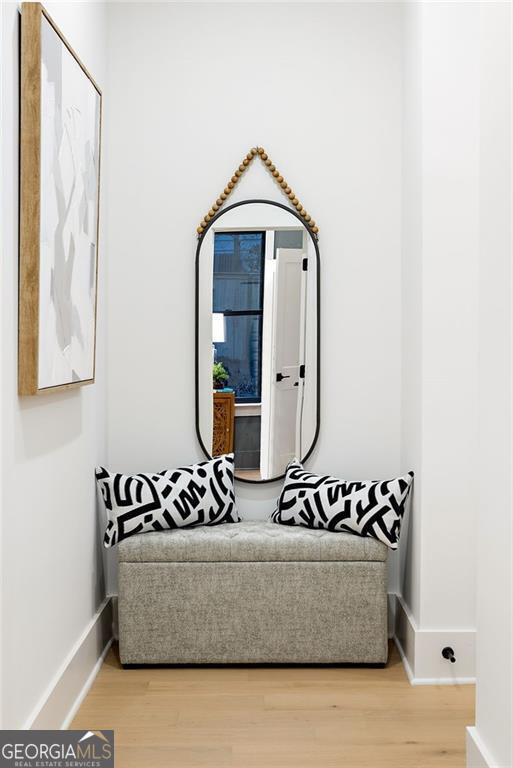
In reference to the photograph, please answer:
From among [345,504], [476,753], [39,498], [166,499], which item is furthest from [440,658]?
[39,498]

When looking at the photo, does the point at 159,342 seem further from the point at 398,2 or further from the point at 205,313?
the point at 398,2

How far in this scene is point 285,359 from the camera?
10.7ft

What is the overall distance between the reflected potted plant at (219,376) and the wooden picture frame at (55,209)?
2.42 ft

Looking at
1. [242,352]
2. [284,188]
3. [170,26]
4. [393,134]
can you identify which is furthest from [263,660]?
[170,26]

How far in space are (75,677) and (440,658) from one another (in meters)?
1.32

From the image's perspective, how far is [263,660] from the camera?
287cm

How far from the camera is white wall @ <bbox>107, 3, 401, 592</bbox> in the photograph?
3.25 meters

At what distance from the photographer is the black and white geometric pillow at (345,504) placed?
2.89m

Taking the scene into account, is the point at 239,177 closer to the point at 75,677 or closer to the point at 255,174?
the point at 255,174

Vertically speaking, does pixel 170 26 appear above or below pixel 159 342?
above

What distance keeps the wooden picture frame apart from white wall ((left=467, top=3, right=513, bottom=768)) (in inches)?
44.9

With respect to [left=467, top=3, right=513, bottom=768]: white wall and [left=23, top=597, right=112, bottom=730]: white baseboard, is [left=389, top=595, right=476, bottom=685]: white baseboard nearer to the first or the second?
[left=467, top=3, right=513, bottom=768]: white wall

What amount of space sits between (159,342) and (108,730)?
158cm
